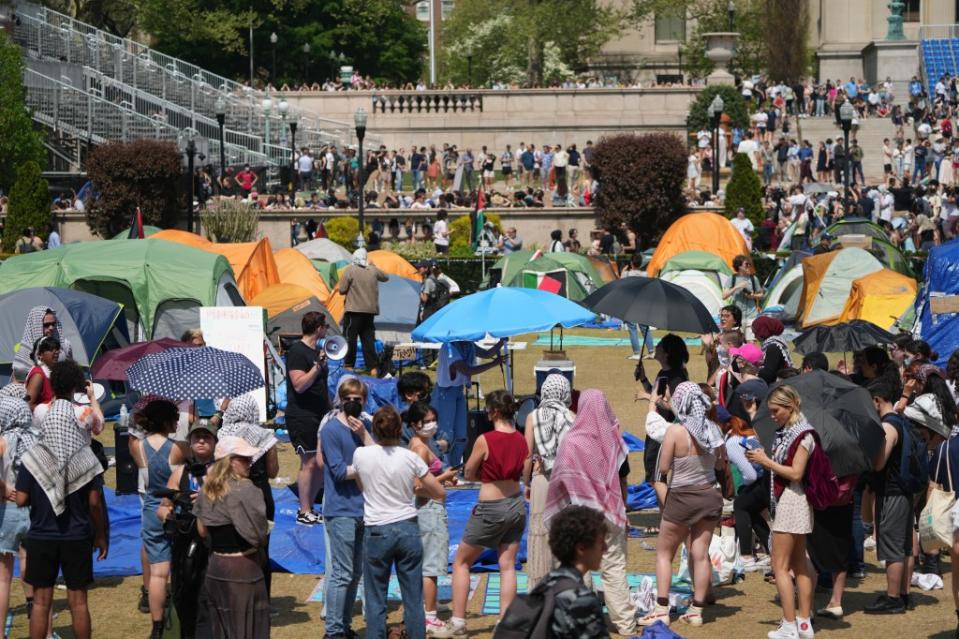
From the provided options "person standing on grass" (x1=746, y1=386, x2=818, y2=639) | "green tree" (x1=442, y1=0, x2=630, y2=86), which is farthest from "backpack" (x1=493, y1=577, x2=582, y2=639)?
"green tree" (x1=442, y1=0, x2=630, y2=86)

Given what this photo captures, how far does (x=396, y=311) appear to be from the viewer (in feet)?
80.9

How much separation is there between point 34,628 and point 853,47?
5703 centimetres

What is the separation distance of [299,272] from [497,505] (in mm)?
16840

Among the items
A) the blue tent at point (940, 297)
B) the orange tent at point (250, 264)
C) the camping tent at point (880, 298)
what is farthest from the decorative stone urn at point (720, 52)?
the blue tent at point (940, 297)

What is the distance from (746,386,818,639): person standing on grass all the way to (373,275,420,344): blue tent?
14.3 meters

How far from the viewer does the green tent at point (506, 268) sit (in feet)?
99.1

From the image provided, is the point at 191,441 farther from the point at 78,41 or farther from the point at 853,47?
the point at 853,47

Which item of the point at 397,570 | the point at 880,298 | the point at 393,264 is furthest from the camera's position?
the point at 393,264

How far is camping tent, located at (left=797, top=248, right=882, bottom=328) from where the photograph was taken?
87.8 ft

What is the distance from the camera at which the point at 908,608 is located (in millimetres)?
11219

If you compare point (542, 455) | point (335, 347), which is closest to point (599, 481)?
point (542, 455)

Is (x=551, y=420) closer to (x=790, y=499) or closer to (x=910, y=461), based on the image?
(x=790, y=499)

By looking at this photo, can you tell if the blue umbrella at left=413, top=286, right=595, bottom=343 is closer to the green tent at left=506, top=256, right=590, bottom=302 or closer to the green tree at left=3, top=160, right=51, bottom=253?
the green tent at left=506, top=256, right=590, bottom=302

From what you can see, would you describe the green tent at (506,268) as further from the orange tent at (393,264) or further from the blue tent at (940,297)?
the blue tent at (940,297)
